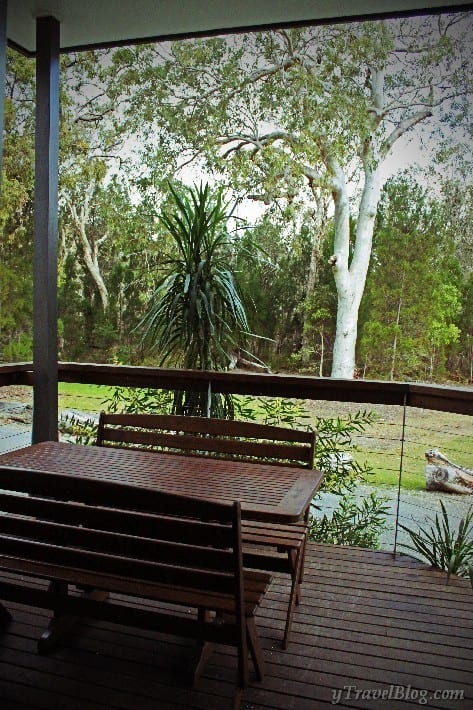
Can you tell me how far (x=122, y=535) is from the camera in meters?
1.61

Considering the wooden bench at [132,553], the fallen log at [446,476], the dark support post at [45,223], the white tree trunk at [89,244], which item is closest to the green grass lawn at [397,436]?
the fallen log at [446,476]

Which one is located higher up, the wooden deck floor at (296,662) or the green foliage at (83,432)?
the green foliage at (83,432)

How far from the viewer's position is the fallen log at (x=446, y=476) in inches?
223

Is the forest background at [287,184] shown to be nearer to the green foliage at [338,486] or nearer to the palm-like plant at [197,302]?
the green foliage at [338,486]

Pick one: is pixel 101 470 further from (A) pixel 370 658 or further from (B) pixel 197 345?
(B) pixel 197 345

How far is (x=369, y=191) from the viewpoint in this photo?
24.1 feet

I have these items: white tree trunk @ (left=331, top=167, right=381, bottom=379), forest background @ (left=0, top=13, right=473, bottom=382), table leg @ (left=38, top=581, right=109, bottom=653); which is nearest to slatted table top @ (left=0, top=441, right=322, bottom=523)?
table leg @ (left=38, top=581, right=109, bottom=653)

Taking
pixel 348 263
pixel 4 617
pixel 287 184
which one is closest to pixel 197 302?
pixel 4 617

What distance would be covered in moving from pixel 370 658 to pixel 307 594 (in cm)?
52

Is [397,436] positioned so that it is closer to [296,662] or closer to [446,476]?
[446,476]

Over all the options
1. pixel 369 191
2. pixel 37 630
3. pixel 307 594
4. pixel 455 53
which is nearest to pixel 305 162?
pixel 369 191

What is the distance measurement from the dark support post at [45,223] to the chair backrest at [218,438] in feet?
2.35

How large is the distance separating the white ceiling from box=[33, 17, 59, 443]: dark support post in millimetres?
147

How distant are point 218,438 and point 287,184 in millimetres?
5377
